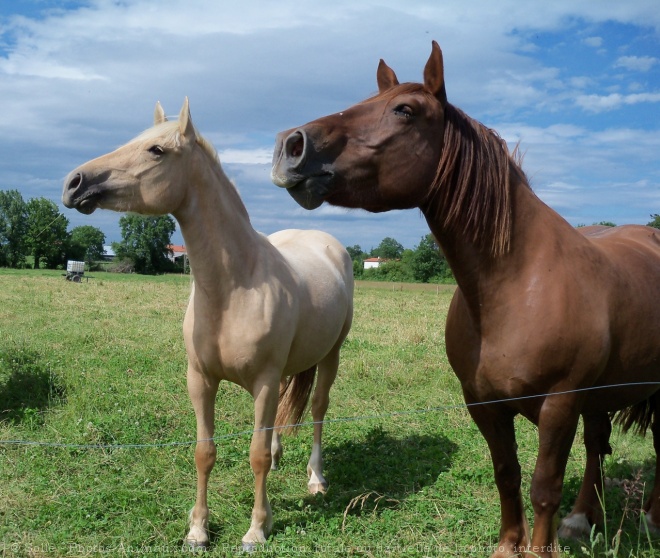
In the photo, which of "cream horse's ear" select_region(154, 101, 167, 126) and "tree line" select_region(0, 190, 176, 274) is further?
"tree line" select_region(0, 190, 176, 274)

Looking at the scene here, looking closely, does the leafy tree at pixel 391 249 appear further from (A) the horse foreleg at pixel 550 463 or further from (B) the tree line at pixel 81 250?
(A) the horse foreleg at pixel 550 463

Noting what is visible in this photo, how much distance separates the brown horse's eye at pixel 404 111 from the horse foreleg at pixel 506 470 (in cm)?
148

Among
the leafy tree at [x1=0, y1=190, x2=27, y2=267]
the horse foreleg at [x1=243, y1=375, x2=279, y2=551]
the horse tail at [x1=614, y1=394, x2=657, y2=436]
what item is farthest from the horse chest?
the leafy tree at [x1=0, y1=190, x2=27, y2=267]

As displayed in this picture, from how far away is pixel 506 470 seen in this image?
305cm

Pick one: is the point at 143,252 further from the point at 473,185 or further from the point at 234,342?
the point at 473,185

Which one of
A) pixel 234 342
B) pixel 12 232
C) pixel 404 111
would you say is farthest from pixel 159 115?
pixel 12 232

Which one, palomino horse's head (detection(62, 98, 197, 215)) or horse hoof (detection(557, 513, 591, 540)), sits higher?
palomino horse's head (detection(62, 98, 197, 215))

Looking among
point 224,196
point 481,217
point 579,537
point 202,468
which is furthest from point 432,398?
point 481,217

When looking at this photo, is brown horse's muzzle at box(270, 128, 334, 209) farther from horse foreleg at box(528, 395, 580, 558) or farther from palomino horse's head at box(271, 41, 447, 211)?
horse foreleg at box(528, 395, 580, 558)

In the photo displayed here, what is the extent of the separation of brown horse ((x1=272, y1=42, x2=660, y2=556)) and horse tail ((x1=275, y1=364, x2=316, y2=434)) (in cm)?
252

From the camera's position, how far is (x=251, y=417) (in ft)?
19.6

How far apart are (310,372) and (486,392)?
2.75m

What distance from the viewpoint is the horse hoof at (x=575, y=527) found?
3.82 metres

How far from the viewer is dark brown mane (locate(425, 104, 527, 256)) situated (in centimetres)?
254
